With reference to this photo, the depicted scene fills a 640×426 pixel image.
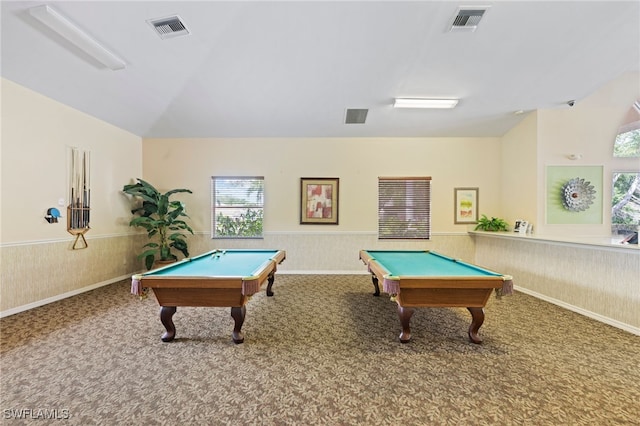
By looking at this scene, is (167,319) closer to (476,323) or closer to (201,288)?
(201,288)

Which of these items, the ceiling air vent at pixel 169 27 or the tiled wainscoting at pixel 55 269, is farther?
the tiled wainscoting at pixel 55 269

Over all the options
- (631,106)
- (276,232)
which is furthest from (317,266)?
(631,106)

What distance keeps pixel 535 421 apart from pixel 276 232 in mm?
4349

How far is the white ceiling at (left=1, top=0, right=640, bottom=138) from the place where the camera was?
9.21ft

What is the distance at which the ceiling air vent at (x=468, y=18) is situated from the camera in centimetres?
278

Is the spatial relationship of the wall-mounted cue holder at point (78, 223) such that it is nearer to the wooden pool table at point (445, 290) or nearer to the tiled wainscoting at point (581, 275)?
the wooden pool table at point (445, 290)

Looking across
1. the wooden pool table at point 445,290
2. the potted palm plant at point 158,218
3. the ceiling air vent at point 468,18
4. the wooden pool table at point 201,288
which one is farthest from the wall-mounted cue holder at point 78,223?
the ceiling air vent at point 468,18

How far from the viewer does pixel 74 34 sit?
8.71ft

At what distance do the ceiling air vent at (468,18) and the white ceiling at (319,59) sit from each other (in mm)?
83

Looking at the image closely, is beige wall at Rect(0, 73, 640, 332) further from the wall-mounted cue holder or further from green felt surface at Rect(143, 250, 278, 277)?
green felt surface at Rect(143, 250, 278, 277)

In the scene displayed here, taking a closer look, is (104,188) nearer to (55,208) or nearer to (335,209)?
(55,208)

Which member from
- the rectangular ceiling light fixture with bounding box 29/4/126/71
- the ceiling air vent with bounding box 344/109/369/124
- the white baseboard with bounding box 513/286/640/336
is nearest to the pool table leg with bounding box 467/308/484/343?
the white baseboard with bounding box 513/286/640/336

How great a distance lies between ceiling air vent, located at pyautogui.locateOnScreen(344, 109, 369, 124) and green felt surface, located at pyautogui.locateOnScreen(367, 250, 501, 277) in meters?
2.43

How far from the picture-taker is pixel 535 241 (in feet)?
12.8
